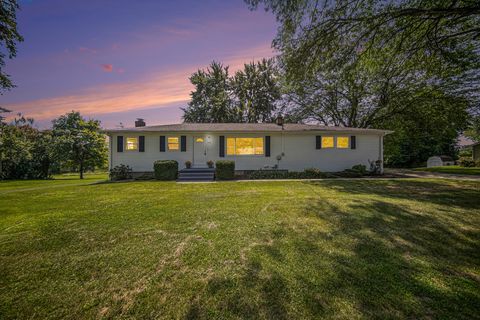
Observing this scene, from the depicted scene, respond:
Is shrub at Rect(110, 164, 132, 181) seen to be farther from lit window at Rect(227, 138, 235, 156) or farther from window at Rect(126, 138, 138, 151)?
lit window at Rect(227, 138, 235, 156)

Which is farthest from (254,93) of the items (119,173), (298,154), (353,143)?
(119,173)

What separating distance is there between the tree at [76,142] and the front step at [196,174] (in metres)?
6.62

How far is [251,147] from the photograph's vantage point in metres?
13.4

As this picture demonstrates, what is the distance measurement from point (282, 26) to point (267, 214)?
6.54 meters

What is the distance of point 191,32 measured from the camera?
956 cm

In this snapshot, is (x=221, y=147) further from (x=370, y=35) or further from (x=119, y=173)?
(x=370, y=35)

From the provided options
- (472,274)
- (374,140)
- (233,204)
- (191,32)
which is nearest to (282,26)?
(191,32)

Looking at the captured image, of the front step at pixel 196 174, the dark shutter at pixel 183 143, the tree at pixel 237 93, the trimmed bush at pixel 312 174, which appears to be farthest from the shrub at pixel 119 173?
the tree at pixel 237 93

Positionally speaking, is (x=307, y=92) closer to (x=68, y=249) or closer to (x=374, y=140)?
(x=374, y=140)

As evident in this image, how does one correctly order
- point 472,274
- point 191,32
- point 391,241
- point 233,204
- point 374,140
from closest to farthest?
point 472,274 → point 391,241 → point 233,204 → point 191,32 → point 374,140

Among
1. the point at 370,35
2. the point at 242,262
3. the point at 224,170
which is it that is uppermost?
the point at 370,35

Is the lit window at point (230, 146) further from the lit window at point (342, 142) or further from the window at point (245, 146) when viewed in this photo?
the lit window at point (342, 142)

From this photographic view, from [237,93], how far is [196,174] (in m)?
20.4

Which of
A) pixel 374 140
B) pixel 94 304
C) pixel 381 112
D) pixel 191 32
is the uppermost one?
pixel 191 32
